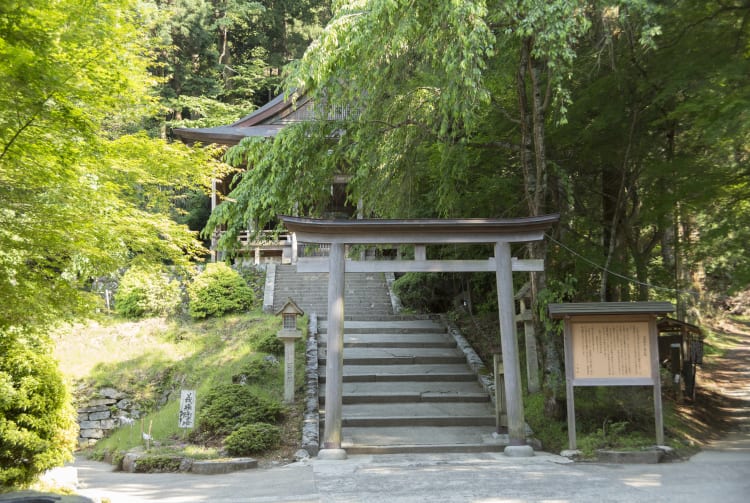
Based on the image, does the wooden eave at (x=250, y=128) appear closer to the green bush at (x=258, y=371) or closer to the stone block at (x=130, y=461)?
the green bush at (x=258, y=371)

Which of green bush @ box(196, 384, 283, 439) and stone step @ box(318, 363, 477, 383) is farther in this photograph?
stone step @ box(318, 363, 477, 383)

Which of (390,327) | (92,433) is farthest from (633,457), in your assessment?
(92,433)

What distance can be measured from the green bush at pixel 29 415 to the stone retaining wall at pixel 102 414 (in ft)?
23.5

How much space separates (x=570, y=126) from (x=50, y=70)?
929 cm

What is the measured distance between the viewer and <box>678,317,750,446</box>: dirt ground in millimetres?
12844

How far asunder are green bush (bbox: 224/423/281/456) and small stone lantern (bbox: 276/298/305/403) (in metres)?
1.83

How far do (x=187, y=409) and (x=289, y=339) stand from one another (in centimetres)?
245

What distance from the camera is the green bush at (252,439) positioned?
31.1ft

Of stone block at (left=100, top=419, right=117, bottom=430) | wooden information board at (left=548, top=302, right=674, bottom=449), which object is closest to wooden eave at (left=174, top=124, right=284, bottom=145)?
stone block at (left=100, top=419, right=117, bottom=430)

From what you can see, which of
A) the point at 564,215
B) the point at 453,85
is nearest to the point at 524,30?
the point at 453,85

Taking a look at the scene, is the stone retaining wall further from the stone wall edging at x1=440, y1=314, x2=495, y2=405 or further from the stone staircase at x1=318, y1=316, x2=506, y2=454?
the stone wall edging at x1=440, y1=314, x2=495, y2=405

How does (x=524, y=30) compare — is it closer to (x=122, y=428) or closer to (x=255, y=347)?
(x=255, y=347)

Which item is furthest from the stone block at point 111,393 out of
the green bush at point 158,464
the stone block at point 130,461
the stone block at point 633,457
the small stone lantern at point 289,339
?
the stone block at point 633,457

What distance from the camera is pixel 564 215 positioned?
12750mm
